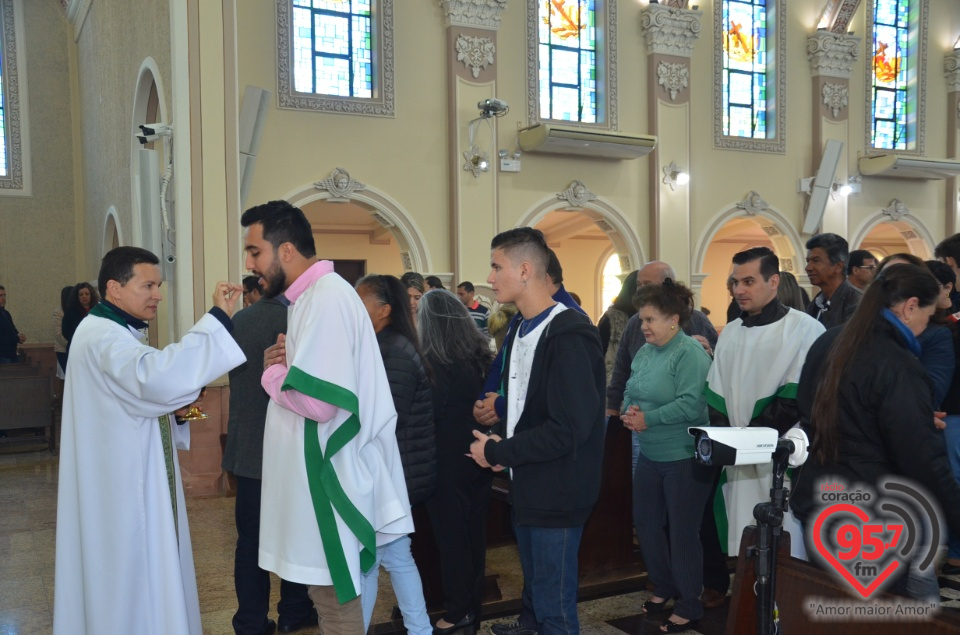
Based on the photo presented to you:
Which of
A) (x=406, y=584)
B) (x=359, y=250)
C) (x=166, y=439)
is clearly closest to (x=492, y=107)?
(x=359, y=250)

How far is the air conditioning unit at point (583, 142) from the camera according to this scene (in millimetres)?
10547

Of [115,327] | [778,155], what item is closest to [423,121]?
[778,155]

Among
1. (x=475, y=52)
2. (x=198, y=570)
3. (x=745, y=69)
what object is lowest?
(x=198, y=570)

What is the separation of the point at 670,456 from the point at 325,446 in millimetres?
1684

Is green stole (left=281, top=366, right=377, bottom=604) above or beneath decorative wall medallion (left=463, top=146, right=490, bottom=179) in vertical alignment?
beneath

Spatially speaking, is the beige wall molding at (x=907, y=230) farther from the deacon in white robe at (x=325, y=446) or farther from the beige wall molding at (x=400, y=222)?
the deacon in white robe at (x=325, y=446)

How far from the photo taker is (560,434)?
241 centimetres

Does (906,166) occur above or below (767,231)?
above

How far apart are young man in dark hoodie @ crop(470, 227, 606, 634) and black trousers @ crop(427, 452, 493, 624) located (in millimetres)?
846

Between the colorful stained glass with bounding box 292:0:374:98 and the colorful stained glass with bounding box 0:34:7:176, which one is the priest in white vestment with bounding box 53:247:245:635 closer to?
the colorful stained glass with bounding box 292:0:374:98

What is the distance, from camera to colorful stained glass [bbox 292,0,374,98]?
9.88m

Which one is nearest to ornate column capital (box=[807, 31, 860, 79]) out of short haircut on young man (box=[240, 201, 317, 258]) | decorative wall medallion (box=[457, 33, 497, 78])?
decorative wall medallion (box=[457, 33, 497, 78])

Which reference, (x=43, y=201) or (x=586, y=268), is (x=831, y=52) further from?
(x=43, y=201)

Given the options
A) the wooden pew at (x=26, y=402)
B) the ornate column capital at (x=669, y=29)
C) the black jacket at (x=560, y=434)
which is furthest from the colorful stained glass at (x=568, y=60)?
the black jacket at (x=560, y=434)
